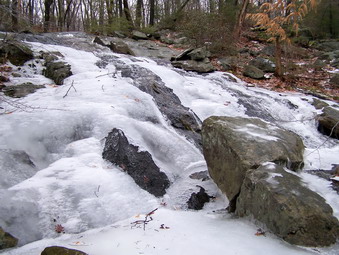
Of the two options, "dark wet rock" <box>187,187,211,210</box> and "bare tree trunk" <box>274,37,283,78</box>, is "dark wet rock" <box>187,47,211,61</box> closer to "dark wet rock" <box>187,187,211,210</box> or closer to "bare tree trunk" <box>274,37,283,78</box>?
"bare tree trunk" <box>274,37,283,78</box>

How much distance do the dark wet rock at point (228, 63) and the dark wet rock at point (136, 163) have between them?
7.25 m

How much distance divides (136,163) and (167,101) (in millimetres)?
2590

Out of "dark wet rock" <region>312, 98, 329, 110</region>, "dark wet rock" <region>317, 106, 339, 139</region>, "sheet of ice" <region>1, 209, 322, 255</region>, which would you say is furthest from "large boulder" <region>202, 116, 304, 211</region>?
"dark wet rock" <region>312, 98, 329, 110</region>

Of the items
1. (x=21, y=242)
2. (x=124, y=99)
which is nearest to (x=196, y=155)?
(x=124, y=99)

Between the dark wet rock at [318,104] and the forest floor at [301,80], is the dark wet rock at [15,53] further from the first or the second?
the dark wet rock at [318,104]

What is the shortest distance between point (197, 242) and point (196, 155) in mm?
2254

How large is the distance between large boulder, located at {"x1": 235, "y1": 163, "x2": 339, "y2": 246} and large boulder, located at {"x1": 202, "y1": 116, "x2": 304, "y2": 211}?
315mm

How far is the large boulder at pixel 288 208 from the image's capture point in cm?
252

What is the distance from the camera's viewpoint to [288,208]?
2572 mm

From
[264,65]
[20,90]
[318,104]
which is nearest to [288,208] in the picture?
[20,90]

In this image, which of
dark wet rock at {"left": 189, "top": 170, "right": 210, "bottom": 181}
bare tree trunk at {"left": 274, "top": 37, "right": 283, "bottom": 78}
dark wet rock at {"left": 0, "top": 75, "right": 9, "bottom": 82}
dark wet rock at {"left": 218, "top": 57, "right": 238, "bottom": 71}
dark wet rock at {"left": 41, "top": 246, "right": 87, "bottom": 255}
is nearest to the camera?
dark wet rock at {"left": 41, "top": 246, "right": 87, "bottom": 255}

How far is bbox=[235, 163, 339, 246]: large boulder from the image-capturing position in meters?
2.52

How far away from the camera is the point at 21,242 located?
2.78 m

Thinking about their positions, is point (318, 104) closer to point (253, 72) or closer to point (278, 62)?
point (278, 62)
